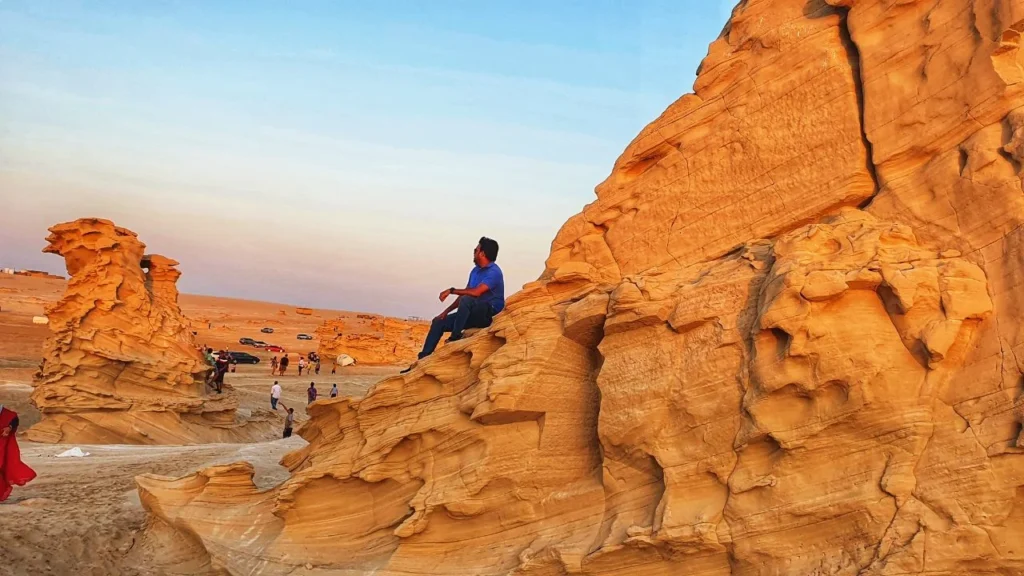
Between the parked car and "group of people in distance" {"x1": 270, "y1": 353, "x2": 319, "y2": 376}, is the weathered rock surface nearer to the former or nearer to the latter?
"group of people in distance" {"x1": 270, "y1": 353, "x2": 319, "y2": 376}

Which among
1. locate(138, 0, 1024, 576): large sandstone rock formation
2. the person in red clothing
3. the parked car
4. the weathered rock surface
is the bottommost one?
the parked car

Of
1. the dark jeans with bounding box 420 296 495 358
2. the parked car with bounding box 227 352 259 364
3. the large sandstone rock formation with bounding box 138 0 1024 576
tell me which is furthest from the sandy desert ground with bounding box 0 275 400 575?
the parked car with bounding box 227 352 259 364

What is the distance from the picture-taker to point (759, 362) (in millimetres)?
5742

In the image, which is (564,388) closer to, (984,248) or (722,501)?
(722,501)

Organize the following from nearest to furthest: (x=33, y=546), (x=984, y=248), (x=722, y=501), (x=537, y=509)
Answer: (x=984, y=248) < (x=722, y=501) < (x=537, y=509) < (x=33, y=546)

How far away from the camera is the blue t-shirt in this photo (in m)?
9.36

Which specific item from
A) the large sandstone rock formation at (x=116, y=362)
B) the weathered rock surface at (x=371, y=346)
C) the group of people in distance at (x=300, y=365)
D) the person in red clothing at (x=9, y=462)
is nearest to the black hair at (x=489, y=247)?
the person in red clothing at (x=9, y=462)

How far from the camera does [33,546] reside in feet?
31.3

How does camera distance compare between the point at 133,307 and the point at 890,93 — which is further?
the point at 133,307

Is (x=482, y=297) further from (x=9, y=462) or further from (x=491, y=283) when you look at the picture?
Result: (x=9, y=462)

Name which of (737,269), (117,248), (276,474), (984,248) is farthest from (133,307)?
(984,248)

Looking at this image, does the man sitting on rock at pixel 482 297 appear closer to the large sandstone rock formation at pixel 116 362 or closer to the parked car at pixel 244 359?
the large sandstone rock formation at pixel 116 362

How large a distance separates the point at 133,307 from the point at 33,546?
35.6 ft

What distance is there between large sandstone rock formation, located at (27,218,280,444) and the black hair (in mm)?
12220
